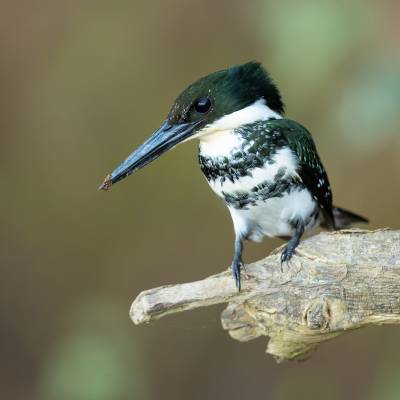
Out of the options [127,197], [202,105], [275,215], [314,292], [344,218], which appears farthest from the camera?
[127,197]

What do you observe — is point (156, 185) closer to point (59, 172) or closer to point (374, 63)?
point (59, 172)

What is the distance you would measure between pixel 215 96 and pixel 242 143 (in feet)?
0.41

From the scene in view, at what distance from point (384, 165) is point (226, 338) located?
94 centimetres

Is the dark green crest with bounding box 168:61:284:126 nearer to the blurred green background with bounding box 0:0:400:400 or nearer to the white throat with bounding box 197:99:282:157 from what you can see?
the white throat with bounding box 197:99:282:157

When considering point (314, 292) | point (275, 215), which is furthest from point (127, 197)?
point (314, 292)

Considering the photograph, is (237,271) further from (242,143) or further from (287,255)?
(242,143)

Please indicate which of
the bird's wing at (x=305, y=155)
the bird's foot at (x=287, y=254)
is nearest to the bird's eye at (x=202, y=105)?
the bird's wing at (x=305, y=155)

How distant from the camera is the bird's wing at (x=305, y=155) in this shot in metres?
1.81

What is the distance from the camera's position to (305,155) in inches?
72.1

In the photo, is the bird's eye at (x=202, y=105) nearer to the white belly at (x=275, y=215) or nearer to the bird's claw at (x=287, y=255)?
the white belly at (x=275, y=215)

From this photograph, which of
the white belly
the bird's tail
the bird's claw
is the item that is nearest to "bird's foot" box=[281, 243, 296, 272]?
the bird's claw

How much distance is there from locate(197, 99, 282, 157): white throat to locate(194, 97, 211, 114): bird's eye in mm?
40

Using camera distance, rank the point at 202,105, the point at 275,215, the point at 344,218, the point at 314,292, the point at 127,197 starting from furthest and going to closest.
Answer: the point at 127,197
the point at 344,218
the point at 275,215
the point at 202,105
the point at 314,292

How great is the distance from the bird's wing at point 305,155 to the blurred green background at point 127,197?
107 cm
